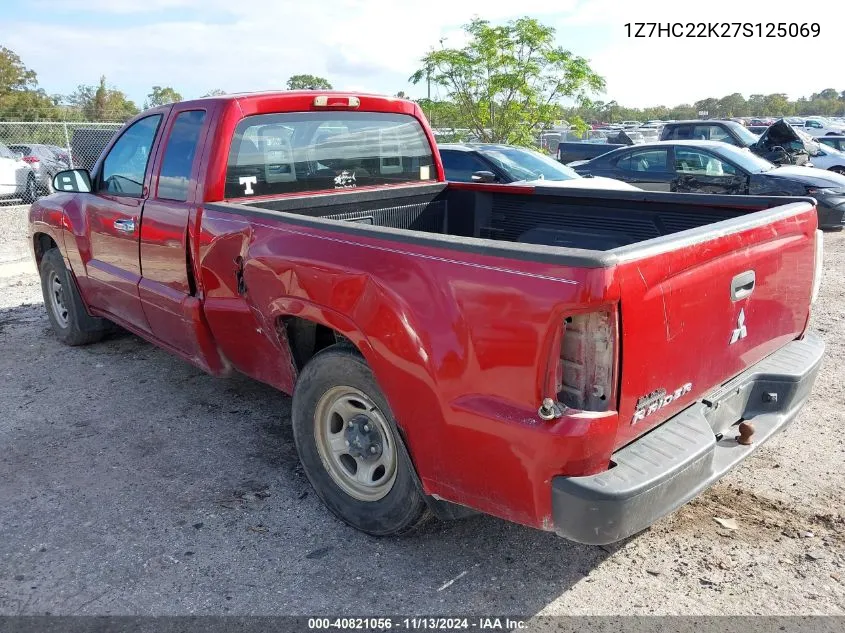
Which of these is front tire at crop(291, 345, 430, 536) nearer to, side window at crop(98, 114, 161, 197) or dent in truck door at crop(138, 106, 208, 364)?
dent in truck door at crop(138, 106, 208, 364)

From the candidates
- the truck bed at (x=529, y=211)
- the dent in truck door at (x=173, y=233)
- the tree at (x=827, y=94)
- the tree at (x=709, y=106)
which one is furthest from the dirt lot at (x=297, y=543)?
the tree at (x=827, y=94)

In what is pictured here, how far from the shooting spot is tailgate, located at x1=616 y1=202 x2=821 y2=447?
2334mm

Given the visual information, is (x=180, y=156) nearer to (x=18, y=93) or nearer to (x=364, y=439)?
(x=364, y=439)

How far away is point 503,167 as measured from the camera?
30.5ft

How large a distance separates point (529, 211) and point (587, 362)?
2324 millimetres

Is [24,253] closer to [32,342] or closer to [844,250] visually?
[32,342]

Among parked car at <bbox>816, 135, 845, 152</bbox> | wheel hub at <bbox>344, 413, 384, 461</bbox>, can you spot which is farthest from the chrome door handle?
parked car at <bbox>816, 135, 845, 152</bbox>

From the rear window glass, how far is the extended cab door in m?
7.42

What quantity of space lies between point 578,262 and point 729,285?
0.88 metres

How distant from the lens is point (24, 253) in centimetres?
1014

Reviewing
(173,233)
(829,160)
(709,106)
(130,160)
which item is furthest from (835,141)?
(709,106)

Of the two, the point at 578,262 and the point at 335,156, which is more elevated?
the point at 335,156

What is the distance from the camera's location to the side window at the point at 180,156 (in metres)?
3.98

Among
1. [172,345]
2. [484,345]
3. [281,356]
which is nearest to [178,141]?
[172,345]
